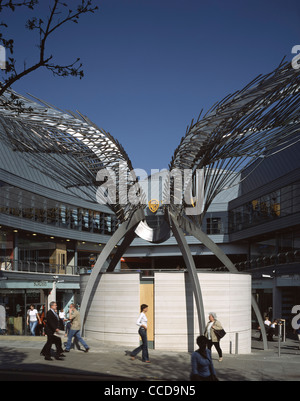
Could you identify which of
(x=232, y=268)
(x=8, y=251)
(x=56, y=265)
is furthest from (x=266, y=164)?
(x=232, y=268)

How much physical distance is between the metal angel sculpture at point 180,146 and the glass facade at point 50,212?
769 inches

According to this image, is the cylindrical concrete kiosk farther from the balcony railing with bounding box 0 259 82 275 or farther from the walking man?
the balcony railing with bounding box 0 259 82 275

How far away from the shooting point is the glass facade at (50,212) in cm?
3728

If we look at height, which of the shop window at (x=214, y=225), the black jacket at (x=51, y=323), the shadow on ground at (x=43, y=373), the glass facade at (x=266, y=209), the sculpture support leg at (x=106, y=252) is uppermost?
the glass facade at (x=266, y=209)

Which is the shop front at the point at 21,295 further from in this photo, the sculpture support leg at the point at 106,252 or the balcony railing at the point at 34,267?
the sculpture support leg at the point at 106,252

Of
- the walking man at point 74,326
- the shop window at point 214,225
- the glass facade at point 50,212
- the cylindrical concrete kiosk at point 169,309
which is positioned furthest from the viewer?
the shop window at point 214,225

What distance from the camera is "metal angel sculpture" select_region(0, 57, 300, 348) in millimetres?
15445

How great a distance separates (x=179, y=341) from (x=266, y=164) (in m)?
31.8

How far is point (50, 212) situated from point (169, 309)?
2937 cm

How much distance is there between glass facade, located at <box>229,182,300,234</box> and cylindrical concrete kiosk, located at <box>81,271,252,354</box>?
2187cm

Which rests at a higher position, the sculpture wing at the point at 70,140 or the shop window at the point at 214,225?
the sculpture wing at the point at 70,140

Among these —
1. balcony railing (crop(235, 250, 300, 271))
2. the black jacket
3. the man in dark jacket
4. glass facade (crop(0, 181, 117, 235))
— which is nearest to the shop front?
glass facade (crop(0, 181, 117, 235))

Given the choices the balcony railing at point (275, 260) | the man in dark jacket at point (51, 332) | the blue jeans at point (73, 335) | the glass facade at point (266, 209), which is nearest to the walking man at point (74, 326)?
the blue jeans at point (73, 335)
